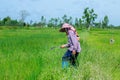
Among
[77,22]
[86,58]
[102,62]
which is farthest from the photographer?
[77,22]

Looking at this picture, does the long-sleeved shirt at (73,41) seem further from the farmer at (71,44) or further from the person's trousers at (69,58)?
the person's trousers at (69,58)

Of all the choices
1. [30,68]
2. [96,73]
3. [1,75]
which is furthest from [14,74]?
[96,73]

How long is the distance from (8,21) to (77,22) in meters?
16.6

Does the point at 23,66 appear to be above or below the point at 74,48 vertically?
below

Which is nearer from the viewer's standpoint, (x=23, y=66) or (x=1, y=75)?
(x=1, y=75)

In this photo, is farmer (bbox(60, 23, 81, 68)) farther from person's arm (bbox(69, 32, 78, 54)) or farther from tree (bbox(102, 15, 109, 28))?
tree (bbox(102, 15, 109, 28))

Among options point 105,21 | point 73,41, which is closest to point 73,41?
point 73,41

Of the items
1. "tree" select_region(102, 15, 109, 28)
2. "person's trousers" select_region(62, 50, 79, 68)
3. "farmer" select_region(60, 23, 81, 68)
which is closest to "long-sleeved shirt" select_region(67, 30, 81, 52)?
"farmer" select_region(60, 23, 81, 68)

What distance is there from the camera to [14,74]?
7434 mm

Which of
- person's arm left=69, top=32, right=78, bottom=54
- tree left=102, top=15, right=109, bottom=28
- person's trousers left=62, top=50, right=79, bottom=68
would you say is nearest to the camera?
person's arm left=69, top=32, right=78, bottom=54

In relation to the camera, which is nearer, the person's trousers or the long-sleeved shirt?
the long-sleeved shirt

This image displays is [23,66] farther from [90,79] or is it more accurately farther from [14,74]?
[90,79]

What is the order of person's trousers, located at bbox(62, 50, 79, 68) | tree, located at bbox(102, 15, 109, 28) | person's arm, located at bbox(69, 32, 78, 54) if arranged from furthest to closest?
tree, located at bbox(102, 15, 109, 28), person's trousers, located at bbox(62, 50, 79, 68), person's arm, located at bbox(69, 32, 78, 54)

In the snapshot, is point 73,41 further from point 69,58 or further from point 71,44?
point 69,58
